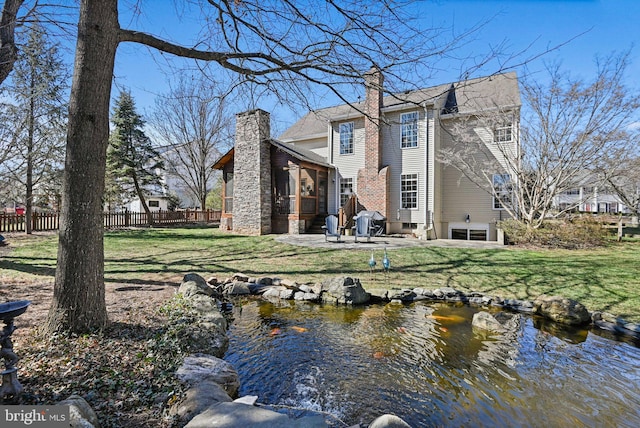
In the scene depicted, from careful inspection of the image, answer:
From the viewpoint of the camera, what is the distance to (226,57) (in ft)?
14.6

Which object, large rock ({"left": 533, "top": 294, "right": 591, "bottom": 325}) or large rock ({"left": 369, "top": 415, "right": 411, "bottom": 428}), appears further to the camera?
large rock ({"left": 533, "top": 294, "right": 591, "bottom": 325})

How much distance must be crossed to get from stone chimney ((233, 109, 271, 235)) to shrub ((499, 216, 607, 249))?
1072 centimetres

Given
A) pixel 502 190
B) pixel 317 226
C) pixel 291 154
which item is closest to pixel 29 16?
pixel 291 154

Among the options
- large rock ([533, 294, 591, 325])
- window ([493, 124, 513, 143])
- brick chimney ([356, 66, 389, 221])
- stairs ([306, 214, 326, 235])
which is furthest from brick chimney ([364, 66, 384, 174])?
large rock ([533, 294, 591, 325])

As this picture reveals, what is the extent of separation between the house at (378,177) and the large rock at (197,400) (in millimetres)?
12901

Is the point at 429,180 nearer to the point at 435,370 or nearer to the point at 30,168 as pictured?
the point at 435,370

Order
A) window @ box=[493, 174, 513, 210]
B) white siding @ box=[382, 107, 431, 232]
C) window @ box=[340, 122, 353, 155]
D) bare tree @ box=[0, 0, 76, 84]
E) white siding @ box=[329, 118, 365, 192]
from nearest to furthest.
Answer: bare tree @ box=[0, 0, 76, 84] → window @ box=[493, 174, 513, 210] → white siding @ box=[382, 107, 431, 232] → white siding @ box=[329, 118, 365, 192] → window @ box=[340, 122, 353, 155]

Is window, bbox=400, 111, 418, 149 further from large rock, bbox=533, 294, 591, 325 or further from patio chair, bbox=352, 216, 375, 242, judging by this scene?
large rock, bbox=533, 294, 591, 325

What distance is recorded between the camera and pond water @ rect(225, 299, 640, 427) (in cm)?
297

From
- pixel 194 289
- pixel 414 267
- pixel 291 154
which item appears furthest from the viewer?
pixel 291 154

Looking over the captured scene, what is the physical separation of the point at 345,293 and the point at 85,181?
449cm

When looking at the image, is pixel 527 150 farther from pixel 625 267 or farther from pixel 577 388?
pixel 577 388

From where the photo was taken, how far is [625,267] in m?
7.75

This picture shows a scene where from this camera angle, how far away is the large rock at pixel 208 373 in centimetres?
292
